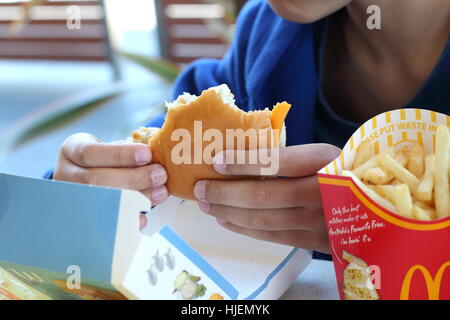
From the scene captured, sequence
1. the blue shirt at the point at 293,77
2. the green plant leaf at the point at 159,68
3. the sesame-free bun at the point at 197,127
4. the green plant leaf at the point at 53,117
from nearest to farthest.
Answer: the sesame-free bun at the point at 197,127, the blue shirt at the point at 293,77, the green plant leaf at the point at 53,117, the green plant leaf at the point at 159,68

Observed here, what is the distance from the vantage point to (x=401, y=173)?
808mm

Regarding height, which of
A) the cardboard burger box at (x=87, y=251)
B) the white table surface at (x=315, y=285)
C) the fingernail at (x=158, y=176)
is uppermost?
the fingernail at (x=158, y=176)

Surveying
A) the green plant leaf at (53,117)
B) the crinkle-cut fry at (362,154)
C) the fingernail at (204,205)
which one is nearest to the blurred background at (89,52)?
the green plant leaf at (53,117)

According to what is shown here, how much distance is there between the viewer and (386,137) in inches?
35.9

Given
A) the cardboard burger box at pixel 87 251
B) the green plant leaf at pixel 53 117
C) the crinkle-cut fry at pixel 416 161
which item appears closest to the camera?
the cardboard burger box at pixel 87 251

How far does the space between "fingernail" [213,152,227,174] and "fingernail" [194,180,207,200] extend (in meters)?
0.05

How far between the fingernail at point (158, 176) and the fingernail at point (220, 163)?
10cm

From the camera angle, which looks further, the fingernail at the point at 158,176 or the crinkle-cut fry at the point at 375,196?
the fingernail at the point at 158,176

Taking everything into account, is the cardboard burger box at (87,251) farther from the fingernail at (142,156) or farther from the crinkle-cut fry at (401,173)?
the crinkle-cut fry at (401,173)

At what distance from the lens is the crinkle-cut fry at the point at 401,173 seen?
31.6 inches

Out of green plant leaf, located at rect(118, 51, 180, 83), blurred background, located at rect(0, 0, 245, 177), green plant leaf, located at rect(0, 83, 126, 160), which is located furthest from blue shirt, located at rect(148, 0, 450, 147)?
blurred background, located at rect(0, 0, 245, 177)

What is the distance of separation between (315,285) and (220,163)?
30 centimetres

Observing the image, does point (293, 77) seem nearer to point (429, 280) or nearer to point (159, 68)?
point (429, 280)

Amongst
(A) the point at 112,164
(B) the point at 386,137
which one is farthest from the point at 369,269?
(A) the point at 112,164
